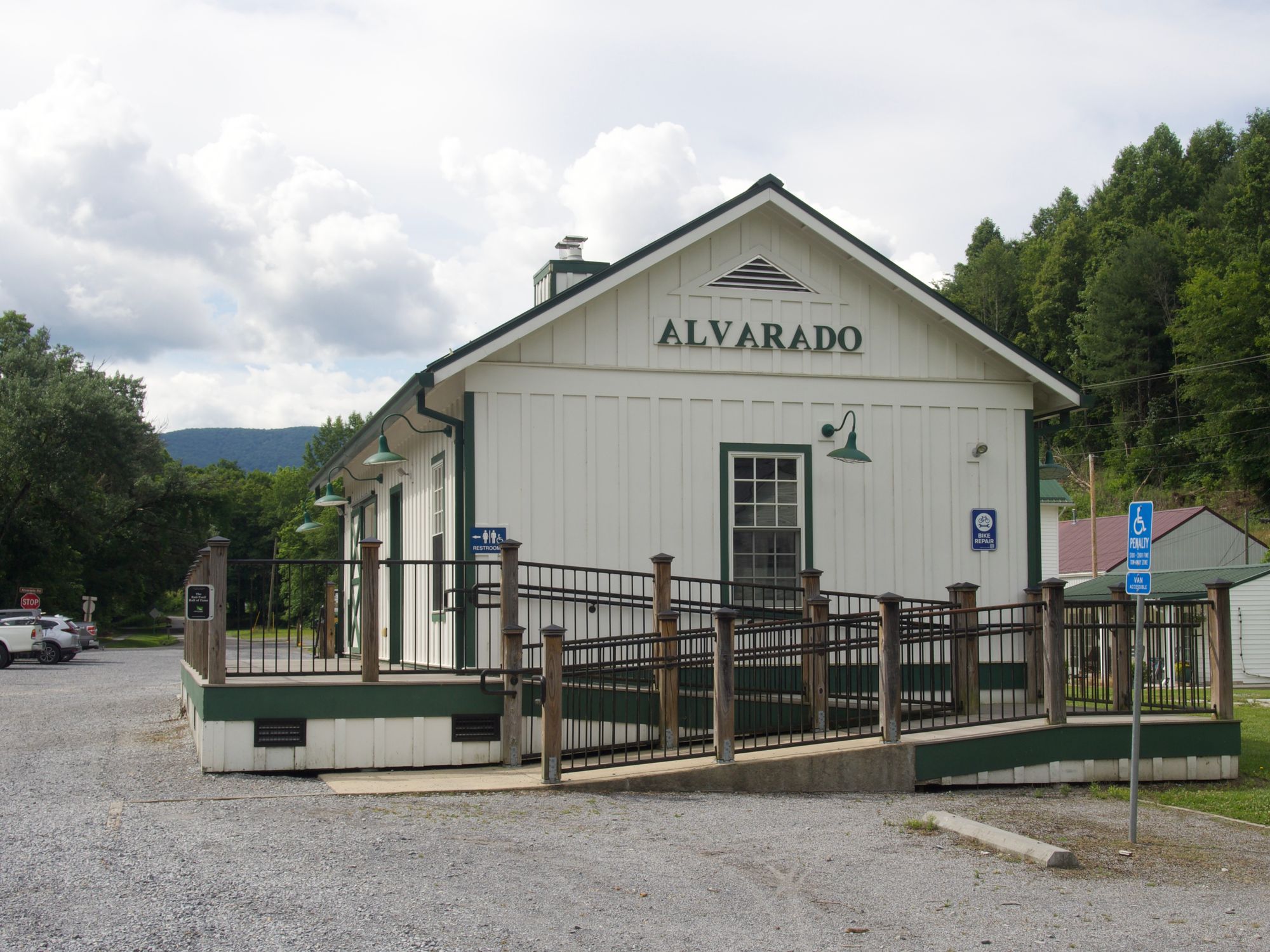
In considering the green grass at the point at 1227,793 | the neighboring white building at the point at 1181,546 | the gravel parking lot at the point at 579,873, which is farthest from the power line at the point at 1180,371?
the gravel parking lot at the point at 579,873

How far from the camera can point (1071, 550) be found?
51.1m

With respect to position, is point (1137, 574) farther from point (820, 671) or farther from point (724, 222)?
point (724, 222)

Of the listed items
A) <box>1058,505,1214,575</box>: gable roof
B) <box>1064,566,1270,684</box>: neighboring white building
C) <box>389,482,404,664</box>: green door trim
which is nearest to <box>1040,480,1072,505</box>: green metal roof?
<box>1058,505,1214,575</box>: gable roof

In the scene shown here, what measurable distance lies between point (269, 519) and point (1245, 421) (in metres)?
87.0

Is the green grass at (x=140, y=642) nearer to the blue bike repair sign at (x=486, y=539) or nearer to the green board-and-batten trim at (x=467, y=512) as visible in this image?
the green board-and-batten trim at (x=467, y=512)

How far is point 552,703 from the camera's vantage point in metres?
9.93

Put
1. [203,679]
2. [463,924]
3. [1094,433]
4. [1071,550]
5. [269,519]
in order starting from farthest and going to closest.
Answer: [269,519]
[1094,433]
[1071,550]
[203,679]
[463,924]

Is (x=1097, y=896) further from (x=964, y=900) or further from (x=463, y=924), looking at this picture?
(x=463, y=924)

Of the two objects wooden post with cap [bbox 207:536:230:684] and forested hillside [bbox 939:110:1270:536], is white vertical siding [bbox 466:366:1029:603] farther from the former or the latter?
forested hillside [bbox 939:110:1270:536]

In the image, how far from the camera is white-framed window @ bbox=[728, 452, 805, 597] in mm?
12859

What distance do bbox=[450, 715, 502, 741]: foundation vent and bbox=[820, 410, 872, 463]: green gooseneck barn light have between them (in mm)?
4399

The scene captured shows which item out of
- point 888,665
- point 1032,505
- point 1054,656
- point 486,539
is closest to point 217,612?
point 486,539

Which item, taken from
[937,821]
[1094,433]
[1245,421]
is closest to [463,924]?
[937,821]

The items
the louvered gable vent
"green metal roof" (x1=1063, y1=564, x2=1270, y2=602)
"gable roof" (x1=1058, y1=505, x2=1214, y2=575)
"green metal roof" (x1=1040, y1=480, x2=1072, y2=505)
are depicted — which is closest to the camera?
the louvered gable vent
